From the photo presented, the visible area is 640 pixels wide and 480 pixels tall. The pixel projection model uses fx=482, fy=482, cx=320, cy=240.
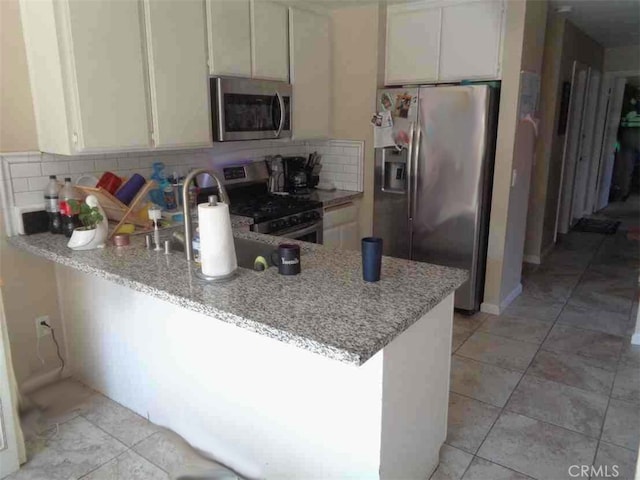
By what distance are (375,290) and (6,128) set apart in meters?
2.02

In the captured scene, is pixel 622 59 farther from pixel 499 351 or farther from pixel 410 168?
pixel 499 351

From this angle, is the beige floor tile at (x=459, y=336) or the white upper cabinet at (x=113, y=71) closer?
the white upper cabinet at (x=113, y=71)

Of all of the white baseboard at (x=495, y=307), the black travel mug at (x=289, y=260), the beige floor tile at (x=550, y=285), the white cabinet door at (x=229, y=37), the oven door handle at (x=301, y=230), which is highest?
the white cabinet door at (x=229, y=37)

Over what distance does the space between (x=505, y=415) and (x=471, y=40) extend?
2503 mm

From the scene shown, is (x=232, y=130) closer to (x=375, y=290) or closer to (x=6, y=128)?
(x=6, y=128)

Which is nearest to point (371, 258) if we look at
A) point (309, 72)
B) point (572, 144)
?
point (309, 72)

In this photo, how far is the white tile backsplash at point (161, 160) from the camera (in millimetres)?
2457

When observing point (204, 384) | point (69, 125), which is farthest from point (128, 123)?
point (204, 384)

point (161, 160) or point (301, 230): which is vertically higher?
point (161, 160)

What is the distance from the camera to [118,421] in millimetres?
2445

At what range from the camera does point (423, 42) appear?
3615 mm

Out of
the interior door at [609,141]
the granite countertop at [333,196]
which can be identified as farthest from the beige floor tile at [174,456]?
the interior door at [609,141]

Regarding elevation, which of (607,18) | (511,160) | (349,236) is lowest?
(349,236)

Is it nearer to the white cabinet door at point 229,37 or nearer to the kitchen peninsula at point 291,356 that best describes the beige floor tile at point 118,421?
the kitchen peninsula at point 291,356
